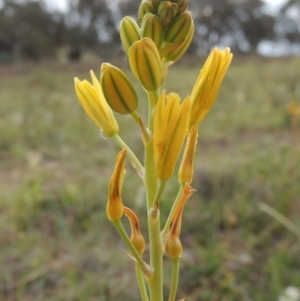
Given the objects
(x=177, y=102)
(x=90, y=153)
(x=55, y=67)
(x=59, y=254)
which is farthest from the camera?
(x=55, y=67)

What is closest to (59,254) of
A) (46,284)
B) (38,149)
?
(46,284)

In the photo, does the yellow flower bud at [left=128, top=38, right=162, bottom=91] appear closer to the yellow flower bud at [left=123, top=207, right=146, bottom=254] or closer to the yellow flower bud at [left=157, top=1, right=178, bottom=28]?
the yellow flower bud at [left=157, top=1, right=178, bottom=28]

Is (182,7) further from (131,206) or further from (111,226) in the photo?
(131,206)

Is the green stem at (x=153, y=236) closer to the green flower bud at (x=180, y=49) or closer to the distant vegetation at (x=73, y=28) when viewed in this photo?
the green flower bud at (x=180, y=49)

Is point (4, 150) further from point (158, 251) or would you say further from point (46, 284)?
point (158, 251)

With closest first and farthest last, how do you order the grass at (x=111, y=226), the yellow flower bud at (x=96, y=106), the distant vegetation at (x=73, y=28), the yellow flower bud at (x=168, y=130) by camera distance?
the yellow flower bud at (x=168, y=130)
the yellow flower bud at (x=96, y=106)
the grass at (x=111, y=226)
the distant vegetation at (x=73, y=28)

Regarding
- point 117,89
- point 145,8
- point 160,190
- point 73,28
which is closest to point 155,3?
point 145,8

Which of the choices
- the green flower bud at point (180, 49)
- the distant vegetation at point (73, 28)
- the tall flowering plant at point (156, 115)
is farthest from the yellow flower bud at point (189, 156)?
the distant vegetation at point (73, 28)
